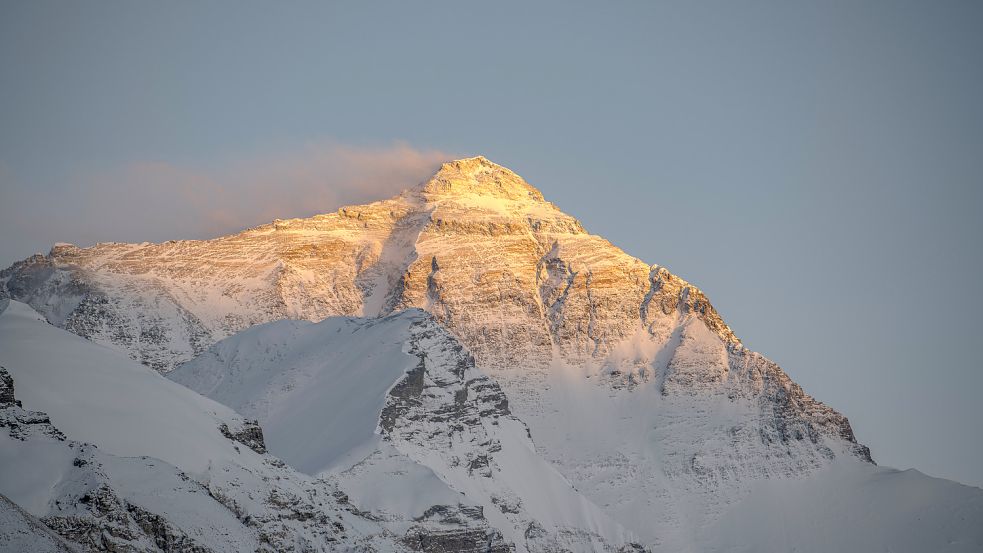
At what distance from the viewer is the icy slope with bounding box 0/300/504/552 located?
98.5 metres

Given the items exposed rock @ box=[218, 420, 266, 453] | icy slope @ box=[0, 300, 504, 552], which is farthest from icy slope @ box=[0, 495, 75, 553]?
exposed rock @ box=[218, 420, 266, 453]

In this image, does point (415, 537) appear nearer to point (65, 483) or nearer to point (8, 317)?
point (8, 317)

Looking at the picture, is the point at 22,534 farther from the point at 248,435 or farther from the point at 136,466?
the point at 248,435

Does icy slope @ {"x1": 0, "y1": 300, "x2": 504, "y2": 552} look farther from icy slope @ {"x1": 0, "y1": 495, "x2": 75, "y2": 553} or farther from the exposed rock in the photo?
icy slope @ {"x1": 0, "y1": 495, "x2": 75, "y2": 553}

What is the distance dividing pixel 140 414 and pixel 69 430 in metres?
12.1

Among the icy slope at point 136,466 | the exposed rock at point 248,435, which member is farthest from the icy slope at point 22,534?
the exposed rock at point 248,435

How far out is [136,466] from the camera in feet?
370

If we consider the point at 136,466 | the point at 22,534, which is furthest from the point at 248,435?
the point at 22,534

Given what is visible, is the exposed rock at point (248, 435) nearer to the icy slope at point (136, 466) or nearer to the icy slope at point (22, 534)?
the icy slope at point (136, 466)

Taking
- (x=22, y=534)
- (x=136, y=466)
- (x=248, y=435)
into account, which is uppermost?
(x=248, y=435)

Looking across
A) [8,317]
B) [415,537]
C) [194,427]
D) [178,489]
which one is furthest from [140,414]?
[415,537]

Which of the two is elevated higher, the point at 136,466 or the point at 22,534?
the point at 136,466

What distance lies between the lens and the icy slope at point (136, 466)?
98500mm

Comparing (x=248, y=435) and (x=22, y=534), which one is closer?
(x=22, y=534)
